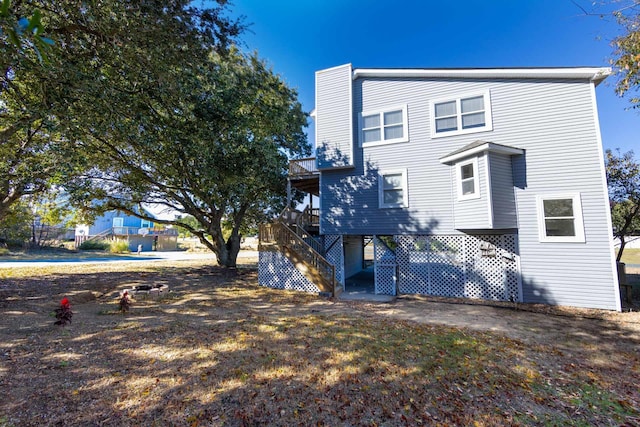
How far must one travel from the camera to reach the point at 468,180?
9.44 metres

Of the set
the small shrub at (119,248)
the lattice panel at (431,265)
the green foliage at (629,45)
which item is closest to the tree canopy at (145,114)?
the lattice panel at (431,265)

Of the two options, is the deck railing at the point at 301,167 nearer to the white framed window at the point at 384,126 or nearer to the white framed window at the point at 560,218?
the white framed window at the point at 384,126

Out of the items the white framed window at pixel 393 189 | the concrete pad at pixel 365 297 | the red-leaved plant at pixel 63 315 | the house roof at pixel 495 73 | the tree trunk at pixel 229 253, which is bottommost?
the concrete pad at pixel 365 297

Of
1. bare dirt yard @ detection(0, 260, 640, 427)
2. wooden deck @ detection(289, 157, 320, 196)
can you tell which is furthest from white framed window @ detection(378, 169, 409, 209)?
bare dirt yard @ detection(0, 260, 640, 427)

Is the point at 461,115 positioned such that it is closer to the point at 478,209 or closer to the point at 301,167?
the point at 478,209

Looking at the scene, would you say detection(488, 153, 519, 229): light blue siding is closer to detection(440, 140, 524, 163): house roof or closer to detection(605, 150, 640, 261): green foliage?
detection(440, 140, 524, 163): house roof

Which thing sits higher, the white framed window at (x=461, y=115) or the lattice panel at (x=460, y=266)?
the white framed window at (x=461, y=115)

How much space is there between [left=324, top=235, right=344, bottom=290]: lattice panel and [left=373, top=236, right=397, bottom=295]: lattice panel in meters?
1.46

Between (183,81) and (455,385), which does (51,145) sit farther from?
(455,385)

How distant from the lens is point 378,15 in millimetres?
11641

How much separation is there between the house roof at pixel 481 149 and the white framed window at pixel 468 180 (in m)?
0.29

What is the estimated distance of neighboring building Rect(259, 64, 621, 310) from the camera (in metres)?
8.56

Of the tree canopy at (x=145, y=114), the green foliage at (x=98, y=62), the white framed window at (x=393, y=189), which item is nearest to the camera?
the green foliage at (x=98, y=62)

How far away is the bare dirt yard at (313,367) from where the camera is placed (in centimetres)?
317
